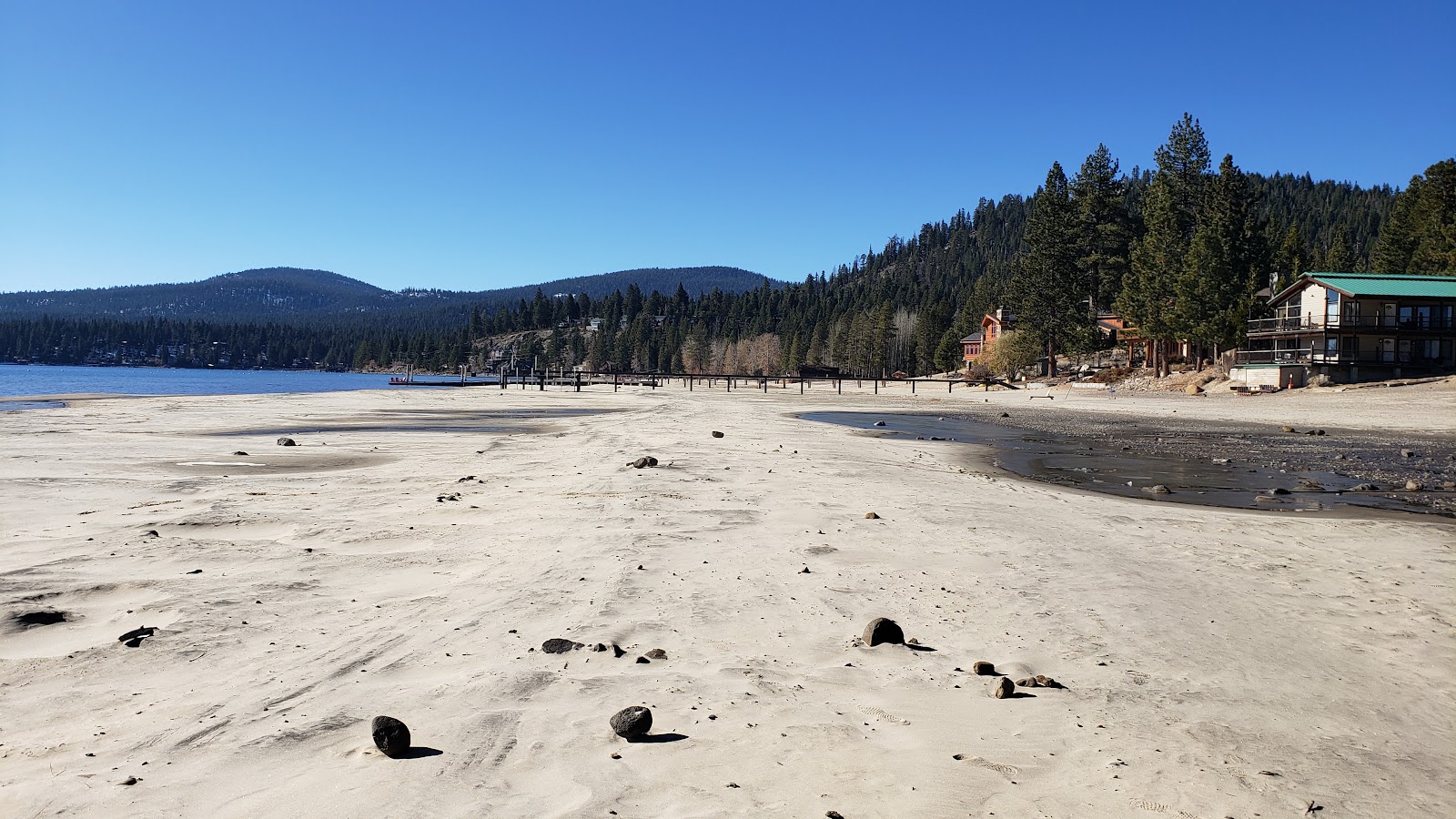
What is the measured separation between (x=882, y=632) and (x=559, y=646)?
2390mm

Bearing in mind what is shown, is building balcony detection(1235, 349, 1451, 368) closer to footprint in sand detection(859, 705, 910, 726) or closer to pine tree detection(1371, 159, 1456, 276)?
pine tree detection(1371, 159, 1456, 276)

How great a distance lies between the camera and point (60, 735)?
14.4ft

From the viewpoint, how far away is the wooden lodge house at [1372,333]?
53.2m

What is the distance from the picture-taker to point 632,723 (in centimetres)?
447

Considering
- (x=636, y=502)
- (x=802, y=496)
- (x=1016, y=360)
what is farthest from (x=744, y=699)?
(x=1016, y=360)

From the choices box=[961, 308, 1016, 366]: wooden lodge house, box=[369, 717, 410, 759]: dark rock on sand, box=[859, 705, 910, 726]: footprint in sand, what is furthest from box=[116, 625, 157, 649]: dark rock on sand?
box=[961, 308, 1016, 366]: wooden lodge house

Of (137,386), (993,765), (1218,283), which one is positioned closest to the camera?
(993,765)

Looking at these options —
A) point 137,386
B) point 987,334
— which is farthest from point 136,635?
point 987,334

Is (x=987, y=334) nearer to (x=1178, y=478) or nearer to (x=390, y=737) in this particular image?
(x=1178, y=478)

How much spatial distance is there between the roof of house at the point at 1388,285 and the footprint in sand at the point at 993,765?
62803 millimetres

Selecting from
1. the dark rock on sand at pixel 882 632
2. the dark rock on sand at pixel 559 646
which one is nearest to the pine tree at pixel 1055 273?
the dark rock on sand at pixel 882 632

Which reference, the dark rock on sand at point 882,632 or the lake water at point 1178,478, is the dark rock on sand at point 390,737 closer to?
the dark rock on sand at point 882,632

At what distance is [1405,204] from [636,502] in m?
95.2

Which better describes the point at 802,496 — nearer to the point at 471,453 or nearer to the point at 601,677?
the point at 601,677
